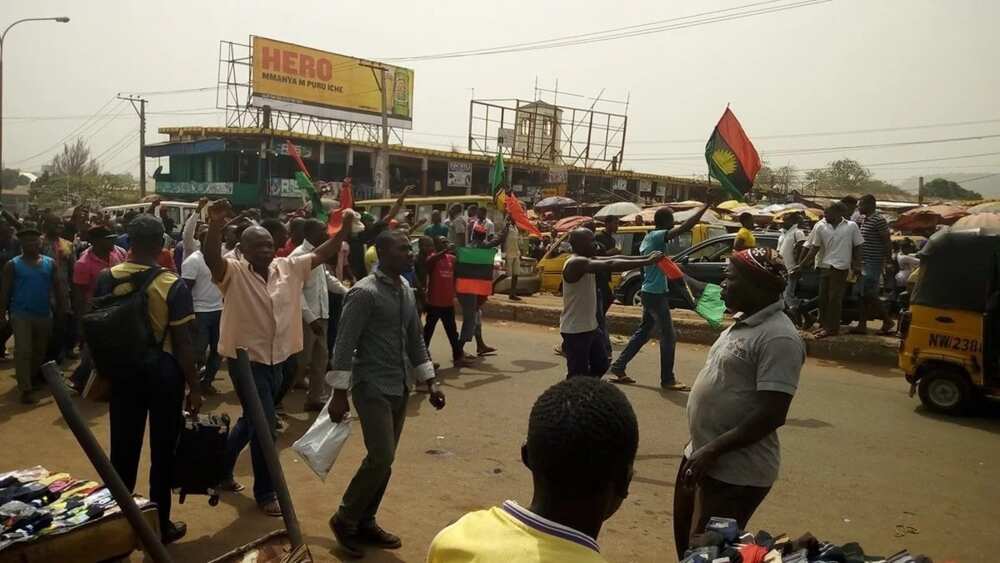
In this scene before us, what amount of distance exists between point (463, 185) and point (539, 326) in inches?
1141

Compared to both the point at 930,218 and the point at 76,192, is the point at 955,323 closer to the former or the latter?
the point at 930,218

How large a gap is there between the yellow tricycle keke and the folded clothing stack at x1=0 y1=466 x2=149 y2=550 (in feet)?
22.6

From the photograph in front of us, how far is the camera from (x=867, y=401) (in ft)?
25.7

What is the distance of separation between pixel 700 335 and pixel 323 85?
109ft

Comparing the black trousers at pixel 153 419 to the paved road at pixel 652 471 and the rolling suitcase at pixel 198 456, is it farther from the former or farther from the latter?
the paved road at pixel 652 471

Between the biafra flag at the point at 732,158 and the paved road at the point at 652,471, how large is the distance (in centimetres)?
363

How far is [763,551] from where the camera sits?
1890mm

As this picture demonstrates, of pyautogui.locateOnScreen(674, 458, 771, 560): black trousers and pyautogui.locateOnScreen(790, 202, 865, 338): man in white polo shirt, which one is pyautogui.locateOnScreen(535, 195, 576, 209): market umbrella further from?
pyautogui.locateOnScreen(674, 458, 771, 560): black trousers

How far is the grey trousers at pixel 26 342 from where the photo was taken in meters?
7.41

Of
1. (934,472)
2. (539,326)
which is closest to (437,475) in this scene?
(934,472)

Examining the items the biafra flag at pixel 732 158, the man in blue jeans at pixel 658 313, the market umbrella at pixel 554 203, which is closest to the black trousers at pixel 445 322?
the man in blue jeans at pixel 658 313

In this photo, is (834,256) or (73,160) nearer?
(834,256)

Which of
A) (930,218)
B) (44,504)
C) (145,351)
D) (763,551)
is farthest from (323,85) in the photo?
(763,551)

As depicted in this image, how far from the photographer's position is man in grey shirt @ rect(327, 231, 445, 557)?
4.11m
